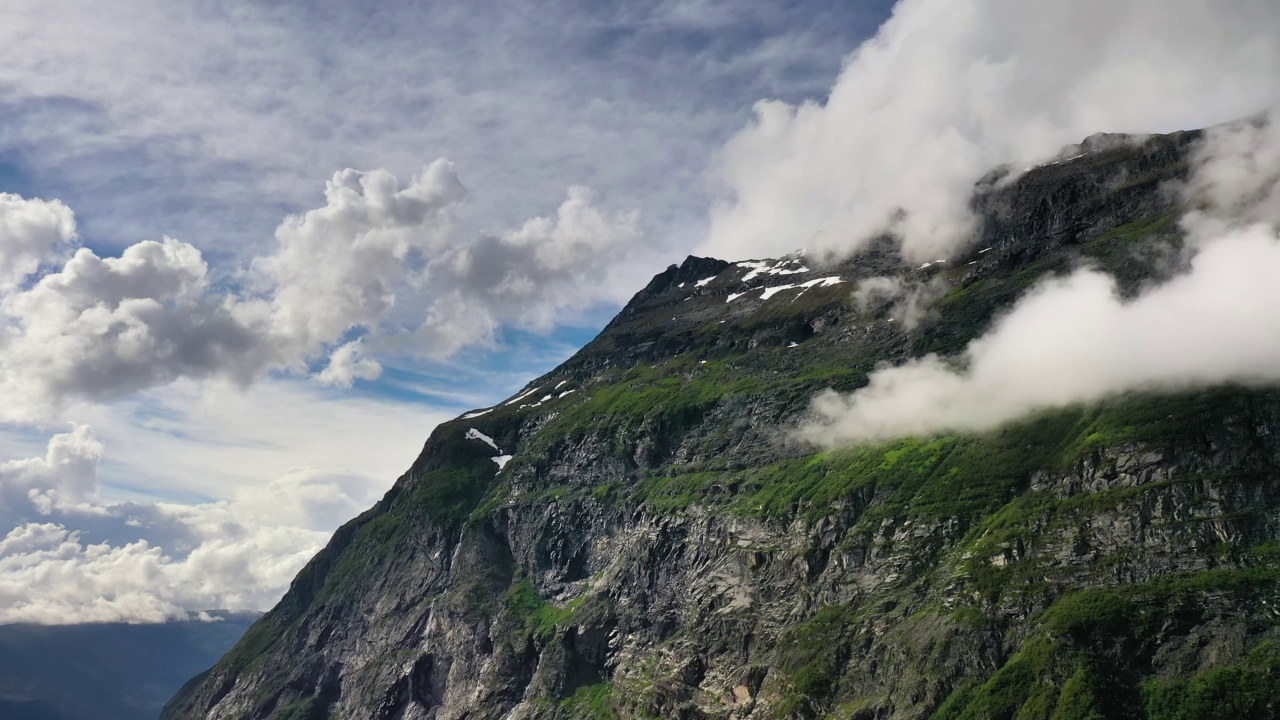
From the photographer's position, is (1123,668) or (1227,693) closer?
(1227,693)

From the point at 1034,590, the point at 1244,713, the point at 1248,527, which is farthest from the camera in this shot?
the point at 1034,590

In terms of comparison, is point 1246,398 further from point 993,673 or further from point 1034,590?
point 993,673

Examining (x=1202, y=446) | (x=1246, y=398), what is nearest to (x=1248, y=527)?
(x=1202, y=446)

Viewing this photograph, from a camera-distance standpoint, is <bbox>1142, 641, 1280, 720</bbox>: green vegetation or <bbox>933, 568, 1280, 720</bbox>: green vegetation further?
<bbox>933, 568, 1280, 720</bbox>: green vegetation

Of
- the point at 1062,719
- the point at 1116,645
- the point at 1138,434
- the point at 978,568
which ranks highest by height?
the point at 1138,434

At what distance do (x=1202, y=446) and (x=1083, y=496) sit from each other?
25.0m

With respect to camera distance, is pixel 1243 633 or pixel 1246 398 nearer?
pixel 1243 633

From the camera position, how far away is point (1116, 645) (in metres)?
165

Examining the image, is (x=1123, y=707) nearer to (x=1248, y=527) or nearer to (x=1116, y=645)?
(x=1116, y=645)

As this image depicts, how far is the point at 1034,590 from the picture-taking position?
18462 cm

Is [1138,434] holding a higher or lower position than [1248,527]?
higher

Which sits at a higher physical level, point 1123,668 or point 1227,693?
point 1123,668

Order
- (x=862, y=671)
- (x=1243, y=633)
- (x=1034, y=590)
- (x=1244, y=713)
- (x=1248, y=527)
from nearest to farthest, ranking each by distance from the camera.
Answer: (x=1244, y=713)
(x=1243, y=633)
(x=1248, y=527)
(x=1034, y=590)
(x=862, y=671)

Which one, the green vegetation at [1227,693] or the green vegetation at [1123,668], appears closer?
the green vegetation at [1227,693]
